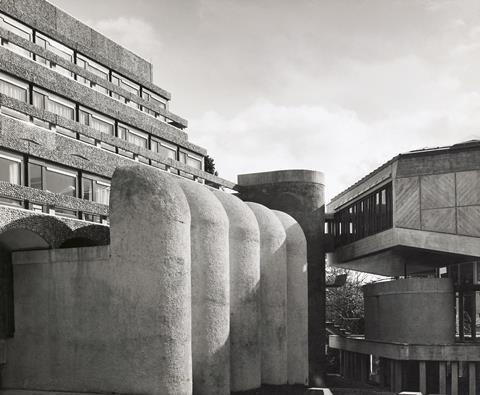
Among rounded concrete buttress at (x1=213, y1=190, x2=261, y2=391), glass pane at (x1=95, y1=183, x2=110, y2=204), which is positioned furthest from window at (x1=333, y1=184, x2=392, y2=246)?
glass pane at (x1=95, y1=183, x2=110, y2=204)

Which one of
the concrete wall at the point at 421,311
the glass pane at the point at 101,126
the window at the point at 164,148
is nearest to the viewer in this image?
the glass pane at the point at 101,126

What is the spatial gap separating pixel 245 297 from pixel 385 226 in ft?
42.3

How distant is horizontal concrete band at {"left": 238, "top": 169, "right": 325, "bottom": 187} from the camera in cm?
4309

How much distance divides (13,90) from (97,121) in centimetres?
611

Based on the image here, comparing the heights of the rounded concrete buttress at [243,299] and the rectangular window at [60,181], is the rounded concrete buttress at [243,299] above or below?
below

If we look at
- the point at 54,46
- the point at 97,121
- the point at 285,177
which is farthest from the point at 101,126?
the point at 285,177

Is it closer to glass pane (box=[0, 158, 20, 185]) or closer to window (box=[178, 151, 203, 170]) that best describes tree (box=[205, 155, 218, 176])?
window (box=[178, 151, 203, 170])

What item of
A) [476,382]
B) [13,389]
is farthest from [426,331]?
[13,389]

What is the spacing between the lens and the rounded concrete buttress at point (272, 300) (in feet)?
100

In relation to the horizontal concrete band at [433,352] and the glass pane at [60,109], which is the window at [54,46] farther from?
the horizontal concrete band at [433,352]

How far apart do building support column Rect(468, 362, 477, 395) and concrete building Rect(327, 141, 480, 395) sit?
0.05 m

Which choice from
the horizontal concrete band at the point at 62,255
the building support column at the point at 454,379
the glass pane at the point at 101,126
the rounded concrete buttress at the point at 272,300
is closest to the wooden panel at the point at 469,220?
the building support column at the point at 454,379

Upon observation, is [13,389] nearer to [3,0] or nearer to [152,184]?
[152,184]

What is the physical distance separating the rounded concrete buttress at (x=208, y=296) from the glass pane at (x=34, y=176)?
5.00 meters
